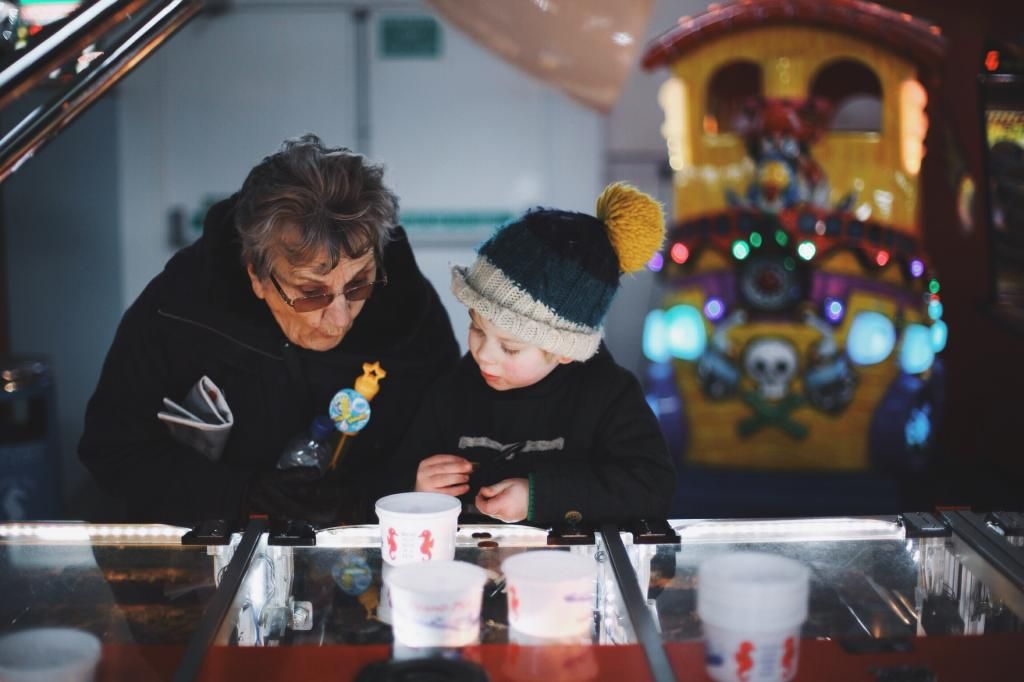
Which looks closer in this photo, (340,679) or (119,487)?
(340,679)

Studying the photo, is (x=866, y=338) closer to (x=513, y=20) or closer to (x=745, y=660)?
(x=513, y=20)

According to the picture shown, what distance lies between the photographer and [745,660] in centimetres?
121

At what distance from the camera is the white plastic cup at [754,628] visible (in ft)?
3.95

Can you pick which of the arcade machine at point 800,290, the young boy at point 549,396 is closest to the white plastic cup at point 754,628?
the young boy at point 549,396

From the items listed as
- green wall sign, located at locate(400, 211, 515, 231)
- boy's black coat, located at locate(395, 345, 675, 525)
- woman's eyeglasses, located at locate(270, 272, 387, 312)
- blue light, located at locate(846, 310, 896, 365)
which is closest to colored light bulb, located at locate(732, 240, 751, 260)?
blue light, located at locate(846, 310, 896, 365)

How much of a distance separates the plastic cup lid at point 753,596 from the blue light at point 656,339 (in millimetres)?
3428

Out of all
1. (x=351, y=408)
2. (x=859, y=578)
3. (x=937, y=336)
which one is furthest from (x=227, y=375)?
(x=937, y=336)

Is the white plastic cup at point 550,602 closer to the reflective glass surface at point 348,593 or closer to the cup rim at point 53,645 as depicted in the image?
the reflective glass surface at point 348,593

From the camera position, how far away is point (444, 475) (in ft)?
6.11

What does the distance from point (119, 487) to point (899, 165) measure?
12.3 feet

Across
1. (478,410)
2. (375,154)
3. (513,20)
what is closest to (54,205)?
(375,154)

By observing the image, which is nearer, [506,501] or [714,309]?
[506,501]

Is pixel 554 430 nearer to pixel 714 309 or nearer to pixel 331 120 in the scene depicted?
pixel 714 309

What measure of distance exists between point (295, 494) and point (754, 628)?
1032mm
